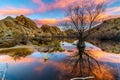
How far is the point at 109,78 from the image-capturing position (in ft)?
37.9

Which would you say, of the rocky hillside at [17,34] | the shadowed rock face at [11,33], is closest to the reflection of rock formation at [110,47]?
the rocky hillside at [17,34]

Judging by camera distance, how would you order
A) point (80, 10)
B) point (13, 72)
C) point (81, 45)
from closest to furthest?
point (13, 72) < point (81, 45) < point (80, 10)

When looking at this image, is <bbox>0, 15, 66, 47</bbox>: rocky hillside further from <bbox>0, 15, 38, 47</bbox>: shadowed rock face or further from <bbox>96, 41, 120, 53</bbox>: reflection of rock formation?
<bbox>96, 41, 120, 53</bbox>: reflection of rock formation

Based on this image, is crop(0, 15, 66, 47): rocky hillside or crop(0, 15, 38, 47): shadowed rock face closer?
crop(0, 15, 38, 47): shadowed rock face

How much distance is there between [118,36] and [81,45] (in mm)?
53112

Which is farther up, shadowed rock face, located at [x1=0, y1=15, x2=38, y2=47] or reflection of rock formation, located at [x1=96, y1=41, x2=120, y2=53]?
shadowed rock face, located at [x1=0, y1=15, x2=38, y2=47]

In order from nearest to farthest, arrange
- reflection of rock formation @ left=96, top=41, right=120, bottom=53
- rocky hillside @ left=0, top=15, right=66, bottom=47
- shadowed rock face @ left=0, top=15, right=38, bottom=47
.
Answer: reflection of rock formation @ left=96, top=41, right=120, bottom=53 < shadowed rock face @ left=0, top=15, right=38, bottom=47 < rocky hillside @ left=0, top=15, right=66, bottom=47

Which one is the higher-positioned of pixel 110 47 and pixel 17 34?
pixel 17 34

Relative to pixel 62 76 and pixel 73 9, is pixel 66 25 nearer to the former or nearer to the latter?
pixel 73 9

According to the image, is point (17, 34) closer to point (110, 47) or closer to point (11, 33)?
point (11, 33)

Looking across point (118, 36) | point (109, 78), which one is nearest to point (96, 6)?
point (109, 78)

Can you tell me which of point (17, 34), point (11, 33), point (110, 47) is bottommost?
point (110, 47)

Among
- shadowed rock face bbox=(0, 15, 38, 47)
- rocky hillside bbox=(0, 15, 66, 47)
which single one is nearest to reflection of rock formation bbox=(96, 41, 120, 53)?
rocky hillside bbox=(0, 15, 66, 47)

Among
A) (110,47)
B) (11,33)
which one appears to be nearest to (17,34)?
(11,33)
